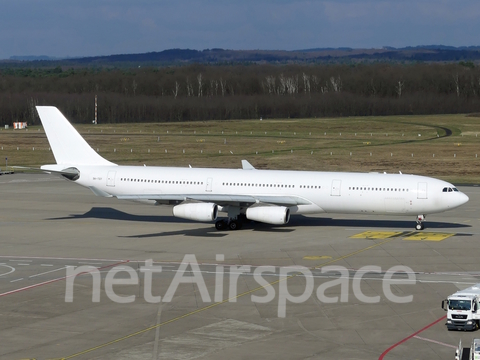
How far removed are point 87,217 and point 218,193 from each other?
11866mm

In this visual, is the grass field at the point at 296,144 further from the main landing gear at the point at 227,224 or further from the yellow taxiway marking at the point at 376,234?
the main landing gear at the point at 227,224

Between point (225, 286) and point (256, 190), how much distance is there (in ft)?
59.0

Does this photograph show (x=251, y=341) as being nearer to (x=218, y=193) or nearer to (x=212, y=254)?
(x=212, y=254)

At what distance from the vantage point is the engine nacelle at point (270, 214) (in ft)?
171

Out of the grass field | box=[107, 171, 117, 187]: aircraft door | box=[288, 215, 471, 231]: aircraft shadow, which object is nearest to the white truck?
box=[288, 215, 471, 231]: aircraft shadow

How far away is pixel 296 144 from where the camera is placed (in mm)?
125000

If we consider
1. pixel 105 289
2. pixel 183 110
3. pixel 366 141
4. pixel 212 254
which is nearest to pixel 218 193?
pixel 212 254

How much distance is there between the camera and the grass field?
10025cm

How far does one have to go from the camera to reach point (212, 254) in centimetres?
4572

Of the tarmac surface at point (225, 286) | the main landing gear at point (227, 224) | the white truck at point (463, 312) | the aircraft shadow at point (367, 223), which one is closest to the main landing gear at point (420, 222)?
the tarmac surface at point (225, 286)

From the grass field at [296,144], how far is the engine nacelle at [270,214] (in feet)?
129

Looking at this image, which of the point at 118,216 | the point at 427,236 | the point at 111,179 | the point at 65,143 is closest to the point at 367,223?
the point at 427,236

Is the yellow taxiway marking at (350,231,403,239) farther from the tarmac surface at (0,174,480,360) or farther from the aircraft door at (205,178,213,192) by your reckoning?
the aircraft door at (205,178,213,192)

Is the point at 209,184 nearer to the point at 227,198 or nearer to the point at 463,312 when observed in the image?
the point at 227,198
